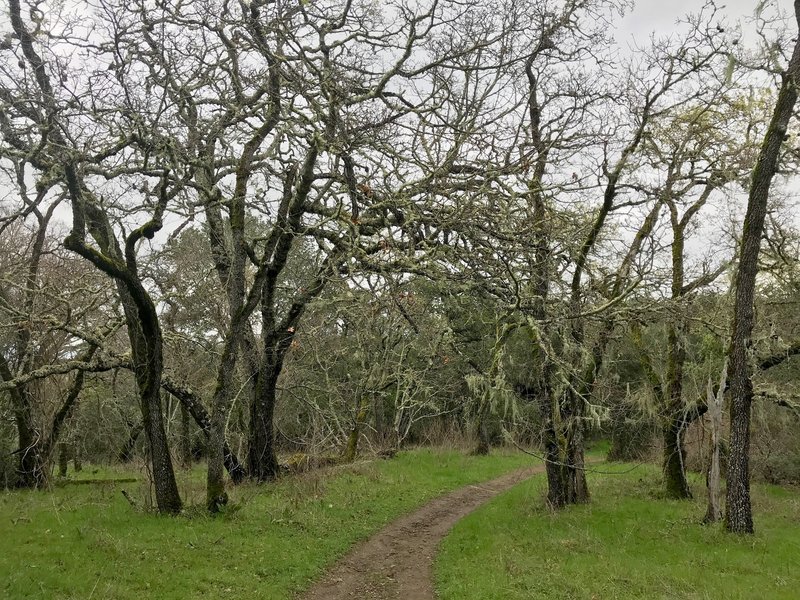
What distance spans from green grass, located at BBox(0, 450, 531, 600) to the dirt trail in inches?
11.7

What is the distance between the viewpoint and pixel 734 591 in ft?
24.3

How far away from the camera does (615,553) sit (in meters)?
9.23

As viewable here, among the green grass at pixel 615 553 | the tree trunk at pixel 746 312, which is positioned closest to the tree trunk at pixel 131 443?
the green grass at pixel 615 553

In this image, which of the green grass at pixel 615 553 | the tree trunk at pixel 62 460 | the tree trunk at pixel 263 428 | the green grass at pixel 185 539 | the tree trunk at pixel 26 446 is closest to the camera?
the green grass at pixel 185 539

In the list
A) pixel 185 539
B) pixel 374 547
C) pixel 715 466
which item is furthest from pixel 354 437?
pixel 715 466

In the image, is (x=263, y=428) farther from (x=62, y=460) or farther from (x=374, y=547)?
(x=62, y=460)

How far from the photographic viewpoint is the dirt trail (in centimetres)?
780

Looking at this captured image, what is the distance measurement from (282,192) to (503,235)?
14.7 feet

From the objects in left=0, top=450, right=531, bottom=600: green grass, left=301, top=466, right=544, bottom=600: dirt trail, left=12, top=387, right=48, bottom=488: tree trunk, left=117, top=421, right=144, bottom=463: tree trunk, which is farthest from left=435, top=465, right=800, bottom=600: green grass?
left=117, top=421, right=144, bottom=463: tree trunk

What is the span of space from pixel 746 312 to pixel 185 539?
33.3 ft

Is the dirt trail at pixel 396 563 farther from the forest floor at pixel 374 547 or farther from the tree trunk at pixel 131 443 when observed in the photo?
the tree trunk at pixel 131 443

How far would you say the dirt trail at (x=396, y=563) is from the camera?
780cm

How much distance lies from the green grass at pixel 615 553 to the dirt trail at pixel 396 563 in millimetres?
304

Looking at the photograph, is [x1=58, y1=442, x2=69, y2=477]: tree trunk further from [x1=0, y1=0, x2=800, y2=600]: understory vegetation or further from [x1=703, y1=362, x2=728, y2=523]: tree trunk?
[x1=703, y1=362, x2=728, y2=523]: tree trunk
